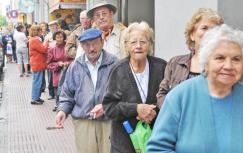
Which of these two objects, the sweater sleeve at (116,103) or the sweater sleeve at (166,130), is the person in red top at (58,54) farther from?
the sweater sleeve at (166,130)

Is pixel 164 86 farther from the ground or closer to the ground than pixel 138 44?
closer to the ground

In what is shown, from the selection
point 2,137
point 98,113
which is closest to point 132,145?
point 98,113

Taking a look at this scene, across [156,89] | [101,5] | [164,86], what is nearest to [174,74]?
[164,86]

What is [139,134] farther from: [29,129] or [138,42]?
[29,129]

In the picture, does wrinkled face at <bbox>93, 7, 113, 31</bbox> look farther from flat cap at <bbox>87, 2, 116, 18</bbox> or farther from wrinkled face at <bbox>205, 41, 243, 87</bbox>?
wrinkled face at <bbox>205, 41, 243, 87</bbox>

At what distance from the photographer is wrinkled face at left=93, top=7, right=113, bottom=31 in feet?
17.3

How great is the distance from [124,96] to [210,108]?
4.75 ft

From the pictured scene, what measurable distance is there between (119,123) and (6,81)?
15034 mm

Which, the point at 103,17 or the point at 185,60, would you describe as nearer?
the point at 185,60

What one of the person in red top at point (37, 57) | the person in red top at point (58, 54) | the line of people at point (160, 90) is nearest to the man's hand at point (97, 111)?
the line of people at point (160, 90)

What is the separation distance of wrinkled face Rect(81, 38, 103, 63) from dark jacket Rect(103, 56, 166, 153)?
27.9 inches

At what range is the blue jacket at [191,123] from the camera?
246cm

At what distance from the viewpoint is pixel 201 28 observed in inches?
134

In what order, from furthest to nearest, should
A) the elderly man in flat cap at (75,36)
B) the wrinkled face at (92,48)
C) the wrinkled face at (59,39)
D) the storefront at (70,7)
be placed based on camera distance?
the storefront at (70,7) < the wrinkled face at (59,39) < the elderly man in flat cap at (75,36) < the wrinkled face at (92,48)
